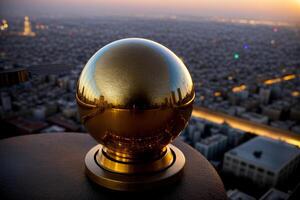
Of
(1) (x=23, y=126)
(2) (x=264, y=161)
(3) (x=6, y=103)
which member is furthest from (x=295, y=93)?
(3) (x=6, y=103)

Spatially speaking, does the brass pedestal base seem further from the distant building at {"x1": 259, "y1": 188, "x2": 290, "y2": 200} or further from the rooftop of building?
the rooftop of building

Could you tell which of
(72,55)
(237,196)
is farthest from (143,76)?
(72,55)

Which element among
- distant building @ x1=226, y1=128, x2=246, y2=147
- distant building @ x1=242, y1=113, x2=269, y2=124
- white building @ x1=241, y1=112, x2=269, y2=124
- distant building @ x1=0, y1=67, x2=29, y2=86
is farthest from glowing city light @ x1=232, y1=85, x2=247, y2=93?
distant building @ x1=0, y1=67, x2=29, y2=86

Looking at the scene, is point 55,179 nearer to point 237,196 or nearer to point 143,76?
point 143,76

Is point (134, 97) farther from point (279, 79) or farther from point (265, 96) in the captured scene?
point (279, 79)

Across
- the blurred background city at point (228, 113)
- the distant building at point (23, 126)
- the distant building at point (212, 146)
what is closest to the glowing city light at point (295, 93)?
the blurred background city at point (228, 113)

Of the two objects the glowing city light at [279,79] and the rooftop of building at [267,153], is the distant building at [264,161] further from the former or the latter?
the glowing city light at [279,79]
